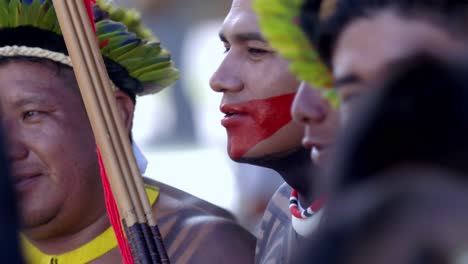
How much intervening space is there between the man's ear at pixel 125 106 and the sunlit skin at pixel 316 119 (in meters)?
1.25

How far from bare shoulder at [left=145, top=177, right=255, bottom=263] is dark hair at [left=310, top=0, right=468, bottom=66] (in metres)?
1.16

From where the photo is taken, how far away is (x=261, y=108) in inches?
105

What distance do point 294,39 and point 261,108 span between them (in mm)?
727

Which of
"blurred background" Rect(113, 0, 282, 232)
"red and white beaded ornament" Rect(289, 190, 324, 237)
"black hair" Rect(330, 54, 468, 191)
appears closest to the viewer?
"black hair" Rect(330, 54, 468, 191)

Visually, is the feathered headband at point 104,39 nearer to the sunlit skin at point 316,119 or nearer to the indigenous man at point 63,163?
the indigenous man at point 63,163

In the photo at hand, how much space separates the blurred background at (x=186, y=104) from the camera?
8.41m

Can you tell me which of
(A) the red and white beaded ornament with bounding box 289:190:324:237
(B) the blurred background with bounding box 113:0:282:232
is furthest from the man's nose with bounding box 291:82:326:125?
(B) the blurred background with bounding box 113:0:282:232

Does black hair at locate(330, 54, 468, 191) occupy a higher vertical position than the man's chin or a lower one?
higher

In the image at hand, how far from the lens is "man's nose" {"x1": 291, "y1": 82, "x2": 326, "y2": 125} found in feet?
6.37

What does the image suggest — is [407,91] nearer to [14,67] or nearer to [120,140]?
[120,140]

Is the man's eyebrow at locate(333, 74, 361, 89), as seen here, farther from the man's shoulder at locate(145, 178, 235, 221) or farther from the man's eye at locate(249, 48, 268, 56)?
the man's shoulder at locate(145, 178, 235, 221)

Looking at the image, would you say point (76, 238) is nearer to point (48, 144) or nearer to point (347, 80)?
point (48, 144)

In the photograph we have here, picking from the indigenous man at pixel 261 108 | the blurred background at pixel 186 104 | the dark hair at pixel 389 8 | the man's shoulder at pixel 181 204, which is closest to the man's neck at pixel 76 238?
the man's shoulder at pixel 181 204

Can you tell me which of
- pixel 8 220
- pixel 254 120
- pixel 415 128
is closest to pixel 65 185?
pixel 254 120
